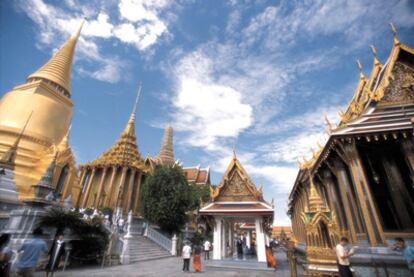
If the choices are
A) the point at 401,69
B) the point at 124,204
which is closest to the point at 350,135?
the point at 401,69

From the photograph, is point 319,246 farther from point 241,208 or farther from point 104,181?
point 104,181

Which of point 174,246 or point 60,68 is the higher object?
point 60,68

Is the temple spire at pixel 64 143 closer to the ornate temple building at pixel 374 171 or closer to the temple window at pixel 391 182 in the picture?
the ornate temple building at pixel 374 171

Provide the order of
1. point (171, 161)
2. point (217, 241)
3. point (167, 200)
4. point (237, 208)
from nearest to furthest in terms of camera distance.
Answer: point (237, 208) < point (217, 241) < point (167, 200) < point (171, 161)

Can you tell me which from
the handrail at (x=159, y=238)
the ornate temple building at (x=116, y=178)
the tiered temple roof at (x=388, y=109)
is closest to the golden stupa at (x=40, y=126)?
the ornate temple building at (x=116, y=178)

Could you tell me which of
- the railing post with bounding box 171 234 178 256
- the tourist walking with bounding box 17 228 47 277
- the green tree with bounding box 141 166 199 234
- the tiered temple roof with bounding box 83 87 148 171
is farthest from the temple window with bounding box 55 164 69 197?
the tourist walking with bounding box 17 228 47 277

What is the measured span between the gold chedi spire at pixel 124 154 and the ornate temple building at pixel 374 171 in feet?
76.0

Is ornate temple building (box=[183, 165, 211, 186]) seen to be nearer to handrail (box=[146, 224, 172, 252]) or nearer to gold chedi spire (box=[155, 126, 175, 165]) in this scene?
gold chedi spire (box=[155, 126, 175, 165])

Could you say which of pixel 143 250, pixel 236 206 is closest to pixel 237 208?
pixel 236 206

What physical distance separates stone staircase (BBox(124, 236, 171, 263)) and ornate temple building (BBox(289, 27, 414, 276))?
10.2 meters

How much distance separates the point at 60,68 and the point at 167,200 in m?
24.7

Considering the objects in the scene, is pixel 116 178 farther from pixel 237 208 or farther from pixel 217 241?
pixel 237 208

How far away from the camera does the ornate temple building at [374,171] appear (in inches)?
269

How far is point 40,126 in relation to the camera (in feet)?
72.4
